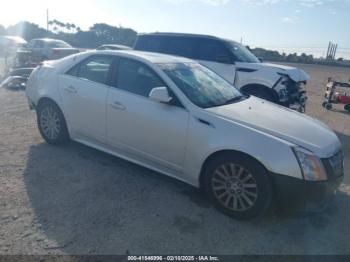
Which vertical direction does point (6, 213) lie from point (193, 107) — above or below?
below

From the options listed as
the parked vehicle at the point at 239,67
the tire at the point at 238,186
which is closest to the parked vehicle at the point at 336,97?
the parked vehicle at the point at 239,67

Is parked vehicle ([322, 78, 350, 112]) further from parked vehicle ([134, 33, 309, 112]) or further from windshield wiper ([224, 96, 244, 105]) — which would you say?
windshield wiper ([224, 96, 244, 105])

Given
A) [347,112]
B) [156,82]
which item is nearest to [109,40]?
[347,112]

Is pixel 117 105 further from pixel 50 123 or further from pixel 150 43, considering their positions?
pixel 150 43

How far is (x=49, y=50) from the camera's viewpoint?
1711cm

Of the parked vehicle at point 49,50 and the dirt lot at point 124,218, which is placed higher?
the parked vehicle at point 49,50

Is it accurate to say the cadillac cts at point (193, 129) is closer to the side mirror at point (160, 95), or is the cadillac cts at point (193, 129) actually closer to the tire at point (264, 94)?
the side mirror at point (160, 95)

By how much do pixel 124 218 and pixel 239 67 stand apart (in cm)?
557

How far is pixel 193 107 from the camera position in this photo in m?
3.72

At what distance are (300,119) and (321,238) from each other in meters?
1.48

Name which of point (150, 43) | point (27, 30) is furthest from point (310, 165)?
point (27, 30)

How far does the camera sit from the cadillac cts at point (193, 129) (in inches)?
128

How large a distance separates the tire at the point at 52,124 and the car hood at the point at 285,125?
101 inches

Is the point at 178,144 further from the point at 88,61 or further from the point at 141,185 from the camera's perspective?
the point at 88,61
